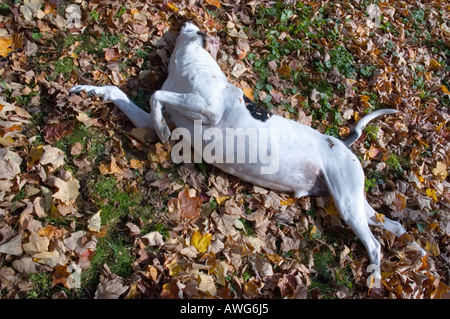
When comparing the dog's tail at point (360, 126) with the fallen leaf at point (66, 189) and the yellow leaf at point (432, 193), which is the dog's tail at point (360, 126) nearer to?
the yellow leaf at point (432, 193)

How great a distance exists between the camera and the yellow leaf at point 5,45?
391cm

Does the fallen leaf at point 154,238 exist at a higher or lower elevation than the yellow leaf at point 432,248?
higher

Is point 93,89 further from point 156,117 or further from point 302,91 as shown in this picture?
point 302,91

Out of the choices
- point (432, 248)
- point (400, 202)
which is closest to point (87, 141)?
point (400, 202)

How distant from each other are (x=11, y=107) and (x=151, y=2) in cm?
241

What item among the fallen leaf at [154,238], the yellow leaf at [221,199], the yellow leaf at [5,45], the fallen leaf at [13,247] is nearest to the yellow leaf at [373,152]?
the yellow leaf at [221,199]

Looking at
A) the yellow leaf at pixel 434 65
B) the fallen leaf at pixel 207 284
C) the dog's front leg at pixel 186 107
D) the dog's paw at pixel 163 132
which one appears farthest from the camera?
the yellow leaf at pixel 434 65

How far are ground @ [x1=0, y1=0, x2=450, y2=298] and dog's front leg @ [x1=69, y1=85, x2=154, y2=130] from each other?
132mm

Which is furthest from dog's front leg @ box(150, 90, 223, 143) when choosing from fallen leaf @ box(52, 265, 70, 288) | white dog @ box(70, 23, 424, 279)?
fallen leaf @ box(52, 265, 70, 288)

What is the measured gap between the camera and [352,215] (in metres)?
3.86

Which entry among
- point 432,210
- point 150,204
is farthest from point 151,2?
point 432,210

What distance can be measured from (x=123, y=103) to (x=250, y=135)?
1470 mm

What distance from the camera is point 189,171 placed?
386 cm

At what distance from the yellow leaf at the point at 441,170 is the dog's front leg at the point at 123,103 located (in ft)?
12.6
